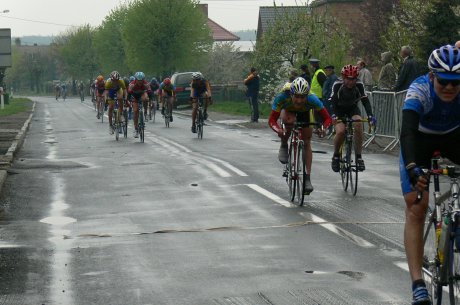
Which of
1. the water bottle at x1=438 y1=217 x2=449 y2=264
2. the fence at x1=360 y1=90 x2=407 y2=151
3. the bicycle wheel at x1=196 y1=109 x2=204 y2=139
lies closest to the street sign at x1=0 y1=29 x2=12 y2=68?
the bicycle wheel at x1=196 y1=109 x2=204 y2=139

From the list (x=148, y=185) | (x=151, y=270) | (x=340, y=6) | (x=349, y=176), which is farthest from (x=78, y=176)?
(x=340, y=6)

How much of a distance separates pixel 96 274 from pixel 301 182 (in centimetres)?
499

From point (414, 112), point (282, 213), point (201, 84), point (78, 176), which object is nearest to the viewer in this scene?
point (414, 112)

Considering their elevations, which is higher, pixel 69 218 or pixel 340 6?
pixel 340 6

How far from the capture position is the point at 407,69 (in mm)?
22250

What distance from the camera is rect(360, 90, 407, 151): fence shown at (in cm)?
2289

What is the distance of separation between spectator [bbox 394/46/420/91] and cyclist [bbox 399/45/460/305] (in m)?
15.3

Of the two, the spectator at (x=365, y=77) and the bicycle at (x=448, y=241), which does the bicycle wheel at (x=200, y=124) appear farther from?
the bicycle at (x=448, y=241)

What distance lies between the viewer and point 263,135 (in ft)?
97.9

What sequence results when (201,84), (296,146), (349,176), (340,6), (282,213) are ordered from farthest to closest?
(340,6), (201,84), (349,176), (296,146), (282,213)

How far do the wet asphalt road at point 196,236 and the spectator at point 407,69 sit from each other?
2.64m

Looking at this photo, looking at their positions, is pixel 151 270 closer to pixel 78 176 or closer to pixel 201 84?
pixel 78 176


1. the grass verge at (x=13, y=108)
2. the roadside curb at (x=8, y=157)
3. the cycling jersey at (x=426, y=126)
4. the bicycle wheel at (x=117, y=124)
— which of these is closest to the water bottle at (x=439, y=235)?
the cycling jersey at (x=426, y=126)

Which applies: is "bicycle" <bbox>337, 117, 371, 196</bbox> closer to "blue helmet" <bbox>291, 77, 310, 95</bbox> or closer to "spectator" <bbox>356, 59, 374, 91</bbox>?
"blue helmet" <bbox>291, 77, 310, 95</bbox>
